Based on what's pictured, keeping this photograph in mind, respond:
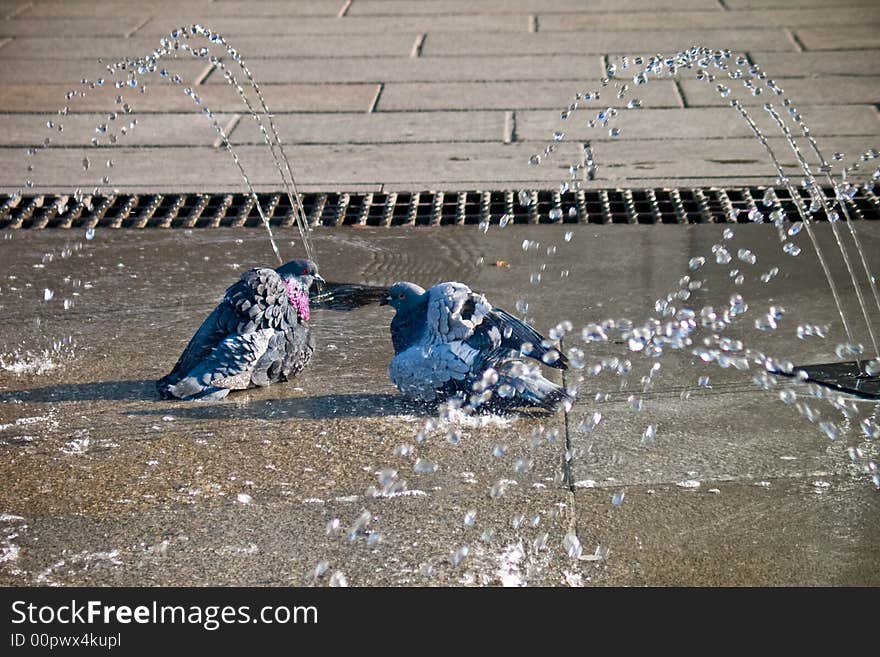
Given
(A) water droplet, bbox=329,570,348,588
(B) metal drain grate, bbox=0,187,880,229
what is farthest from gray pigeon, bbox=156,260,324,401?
(B) metal drain grate, bbox=0,187,880,229

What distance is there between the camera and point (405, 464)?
4.16 m

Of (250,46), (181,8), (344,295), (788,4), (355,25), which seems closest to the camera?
(344,295)

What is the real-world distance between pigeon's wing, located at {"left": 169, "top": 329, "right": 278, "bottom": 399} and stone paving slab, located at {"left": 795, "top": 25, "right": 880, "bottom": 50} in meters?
6.64

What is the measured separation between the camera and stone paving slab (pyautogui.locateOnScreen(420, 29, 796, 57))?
31.8 ft

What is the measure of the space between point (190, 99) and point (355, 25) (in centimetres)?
259

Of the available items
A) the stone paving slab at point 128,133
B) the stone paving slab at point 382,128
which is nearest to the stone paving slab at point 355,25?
the stone paving slab at point 128,133

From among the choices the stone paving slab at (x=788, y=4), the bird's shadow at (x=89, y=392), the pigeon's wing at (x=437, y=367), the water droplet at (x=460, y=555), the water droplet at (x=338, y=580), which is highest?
the pigeon's wing at (x=437, y=367)

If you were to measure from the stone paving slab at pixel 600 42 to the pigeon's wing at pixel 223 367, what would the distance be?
5777 millimetres

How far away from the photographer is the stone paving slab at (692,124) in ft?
25.5

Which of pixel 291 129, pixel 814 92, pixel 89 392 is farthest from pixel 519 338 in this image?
pixel 814 92

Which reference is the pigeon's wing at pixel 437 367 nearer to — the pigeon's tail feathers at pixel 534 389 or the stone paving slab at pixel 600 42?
the pigeon's tail feathers at pixel 534 389

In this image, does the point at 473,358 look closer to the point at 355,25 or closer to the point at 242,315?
the point at 242,315

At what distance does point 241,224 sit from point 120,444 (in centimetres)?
245

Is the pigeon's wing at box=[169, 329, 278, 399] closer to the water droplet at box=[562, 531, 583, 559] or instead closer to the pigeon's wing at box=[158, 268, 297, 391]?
the pigeon's wing at box=[158, 268, 297, 391]
